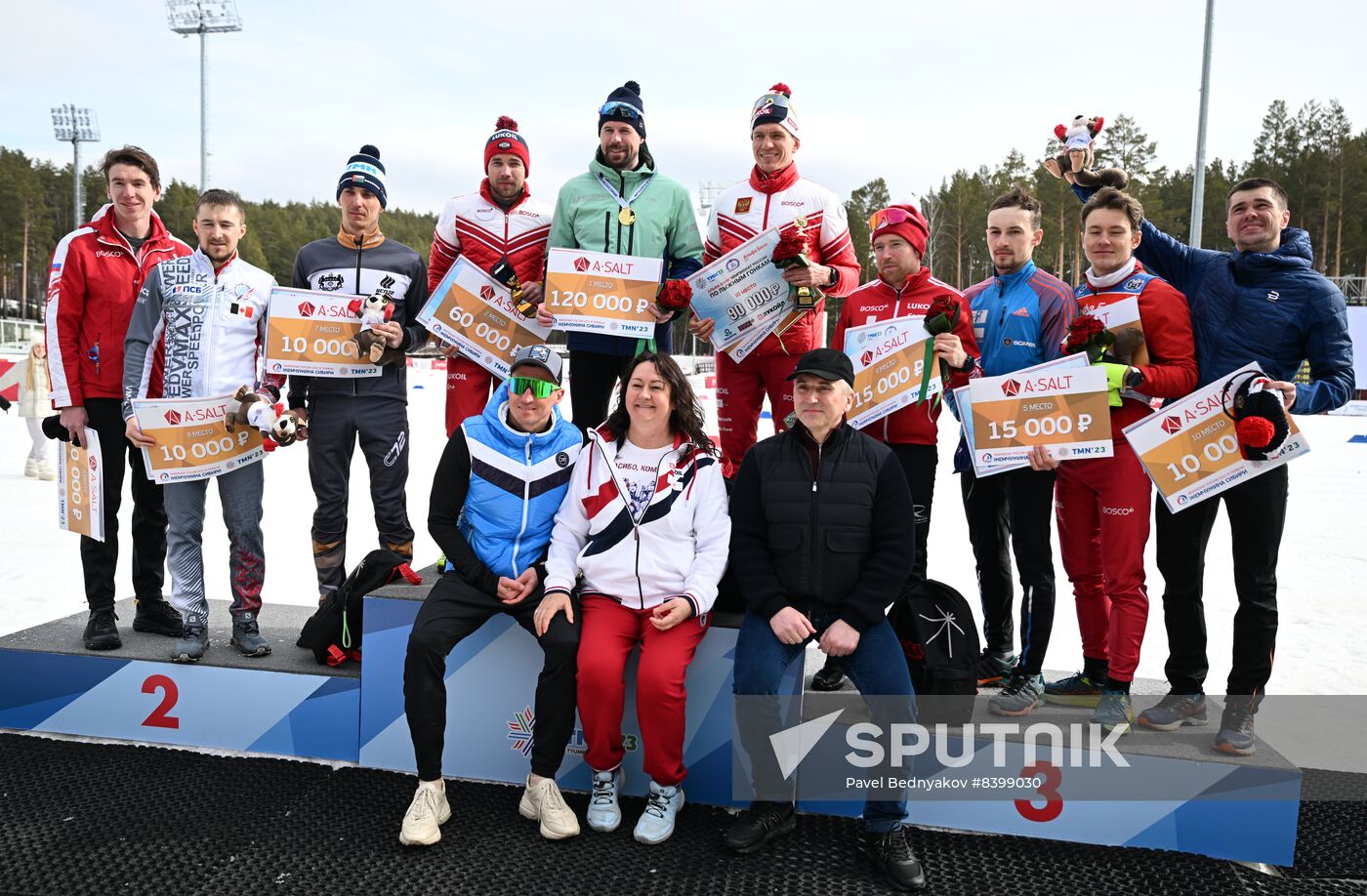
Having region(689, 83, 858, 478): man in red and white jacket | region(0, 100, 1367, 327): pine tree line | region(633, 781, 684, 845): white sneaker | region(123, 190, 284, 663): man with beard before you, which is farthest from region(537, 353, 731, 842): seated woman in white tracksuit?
region(0, 100, 1367, 327): pine tree line

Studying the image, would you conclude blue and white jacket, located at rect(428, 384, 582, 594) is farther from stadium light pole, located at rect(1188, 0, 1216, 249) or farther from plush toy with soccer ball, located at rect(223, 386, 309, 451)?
stadium light pole, located at rect(1188, 0, 1216, 249)

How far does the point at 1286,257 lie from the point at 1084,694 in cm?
206

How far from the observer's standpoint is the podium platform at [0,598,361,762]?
421cm

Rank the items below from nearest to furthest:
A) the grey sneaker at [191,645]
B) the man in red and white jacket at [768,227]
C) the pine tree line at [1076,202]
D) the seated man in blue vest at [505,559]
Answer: the seated man in blue vest at [505,559] → the grey sneaker at [191,645] → the man in red and white jacket at [768,227] → the pine tree line at [1076,202]

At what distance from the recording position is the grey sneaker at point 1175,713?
3770 millimetres

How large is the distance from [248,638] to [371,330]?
5.38ft

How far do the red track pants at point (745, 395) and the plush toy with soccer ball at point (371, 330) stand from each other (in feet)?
5.70

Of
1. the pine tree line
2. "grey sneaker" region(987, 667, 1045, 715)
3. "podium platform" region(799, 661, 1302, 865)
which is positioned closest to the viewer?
"podium platform" region(799, 661, 1302, 865)

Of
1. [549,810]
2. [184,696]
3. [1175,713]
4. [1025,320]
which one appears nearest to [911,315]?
[1025,320]

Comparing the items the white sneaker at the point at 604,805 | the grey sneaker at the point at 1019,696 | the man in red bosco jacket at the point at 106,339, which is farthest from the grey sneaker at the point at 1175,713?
the man in red bosco jacket at the point at 106,339

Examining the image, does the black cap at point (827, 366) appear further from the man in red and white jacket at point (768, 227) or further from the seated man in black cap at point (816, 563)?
the man in red and white jacket at point (768, 227)

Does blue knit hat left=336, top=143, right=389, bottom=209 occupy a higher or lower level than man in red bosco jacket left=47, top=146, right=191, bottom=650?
higher

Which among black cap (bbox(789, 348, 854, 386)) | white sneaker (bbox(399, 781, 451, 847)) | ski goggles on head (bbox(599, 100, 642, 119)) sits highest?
ski goggles on head (bbox(599, 100, 642, 119))

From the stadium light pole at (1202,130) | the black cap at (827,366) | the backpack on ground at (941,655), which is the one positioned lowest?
the backpack on ground at (941,655)
